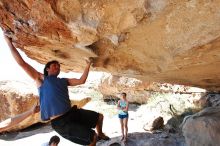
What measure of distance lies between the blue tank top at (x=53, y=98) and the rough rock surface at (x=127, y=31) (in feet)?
2.38

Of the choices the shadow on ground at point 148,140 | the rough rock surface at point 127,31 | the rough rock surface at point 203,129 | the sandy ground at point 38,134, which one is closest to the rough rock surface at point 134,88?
the sandy ground at point 38,134

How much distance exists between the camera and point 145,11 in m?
3.96

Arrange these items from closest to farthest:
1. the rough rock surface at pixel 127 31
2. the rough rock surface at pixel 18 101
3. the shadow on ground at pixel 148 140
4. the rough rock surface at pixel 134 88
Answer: the rough rock surface at pixel 127 31, the shadow on ground at pixel 148 140, the rough rock surface at pixel 18 101, the rough rock surface at pixel 134 88

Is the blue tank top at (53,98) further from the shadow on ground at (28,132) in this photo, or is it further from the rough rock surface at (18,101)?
the rough rock surface at (18,101)

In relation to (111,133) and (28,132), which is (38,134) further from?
(111,133)

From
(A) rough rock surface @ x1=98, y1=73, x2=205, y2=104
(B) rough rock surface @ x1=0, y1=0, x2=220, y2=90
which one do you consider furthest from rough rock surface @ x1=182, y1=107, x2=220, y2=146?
(A) rough rock surface @ x1=98, y1=73, x2=205, y2=104

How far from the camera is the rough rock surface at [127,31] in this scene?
386 cm

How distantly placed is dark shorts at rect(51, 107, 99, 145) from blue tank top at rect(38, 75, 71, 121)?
10 centimetres

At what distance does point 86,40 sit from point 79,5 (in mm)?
741

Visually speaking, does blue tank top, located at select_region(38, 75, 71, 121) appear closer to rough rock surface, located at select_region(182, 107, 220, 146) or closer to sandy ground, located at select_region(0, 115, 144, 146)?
rough rock surface, located at select_region(182, 107, 220, 146)

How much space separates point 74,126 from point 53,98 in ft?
1.46

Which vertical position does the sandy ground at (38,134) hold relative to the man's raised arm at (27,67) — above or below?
below

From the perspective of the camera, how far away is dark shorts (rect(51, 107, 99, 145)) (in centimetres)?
457

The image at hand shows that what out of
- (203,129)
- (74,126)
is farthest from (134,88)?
(74,126)
